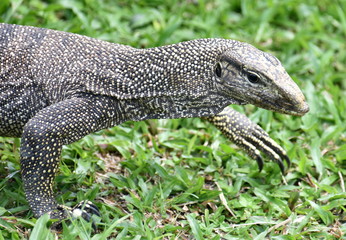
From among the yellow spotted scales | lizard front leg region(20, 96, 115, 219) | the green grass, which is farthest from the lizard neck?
the green grass

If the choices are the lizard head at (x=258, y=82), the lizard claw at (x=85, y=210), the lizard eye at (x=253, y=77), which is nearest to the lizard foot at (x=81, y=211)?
the lizard claw at (x=85, y=210)

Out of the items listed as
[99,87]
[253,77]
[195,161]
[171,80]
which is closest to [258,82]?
[253,77]

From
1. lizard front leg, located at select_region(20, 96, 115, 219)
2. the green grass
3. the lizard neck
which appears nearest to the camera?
lizard front leg, located at select_region(20, 96, 115, 219)

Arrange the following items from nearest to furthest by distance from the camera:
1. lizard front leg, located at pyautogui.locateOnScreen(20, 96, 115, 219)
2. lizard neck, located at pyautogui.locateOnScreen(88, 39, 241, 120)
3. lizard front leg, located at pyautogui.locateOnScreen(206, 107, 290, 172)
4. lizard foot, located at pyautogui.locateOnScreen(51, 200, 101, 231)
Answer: lizard front leg, located at pyautogui.locateOnScreen(20, 96, 115, 219) < lizard foot, located at pyautogui.locateOnScreen(51, 200, 101, 231) < lizard neck, located at pyautogui.locateOnScreen(88, 39, 241, 120) < lizard front leg, located at pyautogui.locateOnScreen(206, 107, 290, 172)

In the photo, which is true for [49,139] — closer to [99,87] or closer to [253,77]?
[99,87]

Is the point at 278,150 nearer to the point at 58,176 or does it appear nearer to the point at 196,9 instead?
the point at 58,176

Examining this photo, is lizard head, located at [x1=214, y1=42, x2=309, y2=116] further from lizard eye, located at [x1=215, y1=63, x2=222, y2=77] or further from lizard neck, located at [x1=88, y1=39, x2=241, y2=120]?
lizard neck, located at [x1=88, y1=39, x2=241, y2=120]

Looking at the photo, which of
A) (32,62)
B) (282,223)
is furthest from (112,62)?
(282,223)
